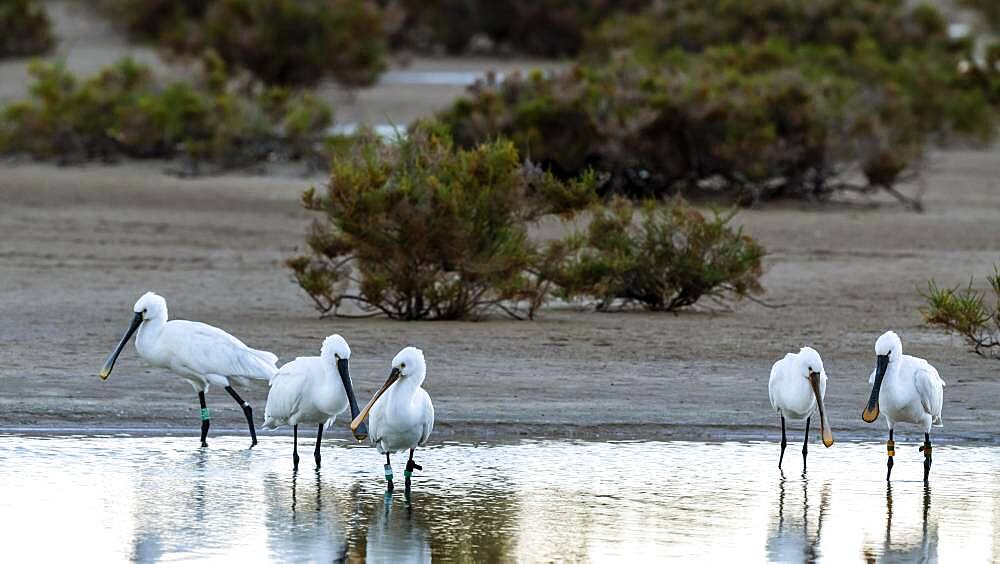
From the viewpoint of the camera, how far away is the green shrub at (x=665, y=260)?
47.6ft

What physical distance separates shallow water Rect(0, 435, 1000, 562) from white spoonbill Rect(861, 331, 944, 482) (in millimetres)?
330

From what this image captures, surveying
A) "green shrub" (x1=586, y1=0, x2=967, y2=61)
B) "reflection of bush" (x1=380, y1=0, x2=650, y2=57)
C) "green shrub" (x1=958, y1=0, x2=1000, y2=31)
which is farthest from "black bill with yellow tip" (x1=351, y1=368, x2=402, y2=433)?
"green shrub" (x1=958, y1=0, x2=1000, y2=31)

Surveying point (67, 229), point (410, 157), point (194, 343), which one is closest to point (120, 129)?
point (67, 229)

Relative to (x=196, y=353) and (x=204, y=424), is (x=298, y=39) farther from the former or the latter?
(x=204, y=424)

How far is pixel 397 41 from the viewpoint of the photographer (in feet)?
141

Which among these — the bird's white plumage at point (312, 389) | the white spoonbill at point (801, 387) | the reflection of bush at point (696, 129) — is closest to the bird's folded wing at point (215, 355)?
the bird's white plumage at point (312, 389)

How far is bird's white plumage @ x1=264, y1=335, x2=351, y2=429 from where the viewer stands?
9414 millimetres

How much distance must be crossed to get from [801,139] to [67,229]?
903 cm

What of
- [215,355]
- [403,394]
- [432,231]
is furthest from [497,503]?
[432,231]

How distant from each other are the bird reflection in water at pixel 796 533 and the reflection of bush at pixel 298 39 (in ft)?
79.2

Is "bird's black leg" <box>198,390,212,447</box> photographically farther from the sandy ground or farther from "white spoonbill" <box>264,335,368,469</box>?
"white spoonbill" <box>264,335,368,469</box>

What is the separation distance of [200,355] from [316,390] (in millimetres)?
1110

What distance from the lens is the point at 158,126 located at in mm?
24391

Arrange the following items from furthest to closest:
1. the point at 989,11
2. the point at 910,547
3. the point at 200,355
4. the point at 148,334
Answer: the point at 989,11
the point at 148,334
the point at 200,355
the point at 910,547
